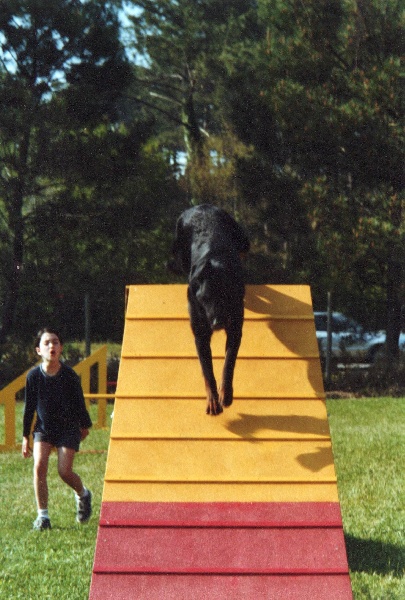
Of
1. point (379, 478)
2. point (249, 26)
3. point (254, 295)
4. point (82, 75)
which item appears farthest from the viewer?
point (249, 26)

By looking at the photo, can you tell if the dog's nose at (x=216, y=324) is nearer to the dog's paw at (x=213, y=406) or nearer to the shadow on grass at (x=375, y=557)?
the dog's paw at (x=213, y=406)

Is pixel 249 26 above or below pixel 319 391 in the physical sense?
above

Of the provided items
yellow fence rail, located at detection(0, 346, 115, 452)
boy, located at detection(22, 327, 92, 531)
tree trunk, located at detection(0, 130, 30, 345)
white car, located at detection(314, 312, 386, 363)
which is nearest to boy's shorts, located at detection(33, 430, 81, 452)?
boy, located at detection(22, 327, 92, 531)

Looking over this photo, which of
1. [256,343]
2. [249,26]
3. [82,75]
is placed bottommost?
[256,343]

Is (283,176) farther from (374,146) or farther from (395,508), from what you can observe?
(395,508)

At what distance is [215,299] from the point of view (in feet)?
16.7

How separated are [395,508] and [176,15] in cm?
2095

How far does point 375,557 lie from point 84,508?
2.16 m

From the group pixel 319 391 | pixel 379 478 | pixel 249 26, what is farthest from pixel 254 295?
pixel 249 26

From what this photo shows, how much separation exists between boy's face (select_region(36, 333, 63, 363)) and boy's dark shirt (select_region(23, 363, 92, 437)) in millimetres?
196

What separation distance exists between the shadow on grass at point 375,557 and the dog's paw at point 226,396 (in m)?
1.29

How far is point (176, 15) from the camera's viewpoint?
25.9m

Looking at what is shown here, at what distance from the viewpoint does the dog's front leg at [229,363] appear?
209 inches

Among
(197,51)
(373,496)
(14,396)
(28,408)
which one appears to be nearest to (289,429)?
(28,408)
